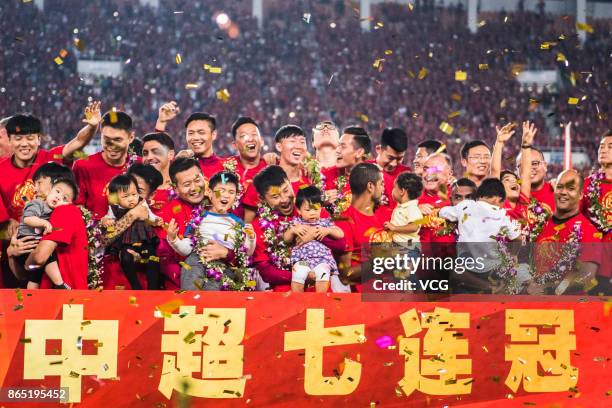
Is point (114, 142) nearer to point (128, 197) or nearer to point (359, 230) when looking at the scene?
point (128, 197)

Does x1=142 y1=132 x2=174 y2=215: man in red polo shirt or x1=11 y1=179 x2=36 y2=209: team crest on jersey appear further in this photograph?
x1=142 y1=132 x2=174 y2=215: man in red polo shirt

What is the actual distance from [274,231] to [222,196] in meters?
0.41

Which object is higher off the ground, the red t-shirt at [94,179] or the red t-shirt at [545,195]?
the red t-shirt at [94,179]

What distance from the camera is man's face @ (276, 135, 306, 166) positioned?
6.21 metres

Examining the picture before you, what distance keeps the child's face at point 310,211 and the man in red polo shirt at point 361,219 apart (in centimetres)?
24

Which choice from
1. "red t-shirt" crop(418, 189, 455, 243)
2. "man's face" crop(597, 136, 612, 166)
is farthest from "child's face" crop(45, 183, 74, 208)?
"man's face" crop(597, 136, 612, 166)

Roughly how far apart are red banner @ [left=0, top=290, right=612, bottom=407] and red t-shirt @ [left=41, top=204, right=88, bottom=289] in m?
0.35

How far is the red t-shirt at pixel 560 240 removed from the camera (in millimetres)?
5555

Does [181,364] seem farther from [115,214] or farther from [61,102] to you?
[61,102]

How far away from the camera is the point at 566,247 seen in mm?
5676

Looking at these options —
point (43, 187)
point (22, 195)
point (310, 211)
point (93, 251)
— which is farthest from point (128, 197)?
point (310, 211)

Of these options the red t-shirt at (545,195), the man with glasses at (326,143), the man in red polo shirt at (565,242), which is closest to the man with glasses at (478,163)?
the red t-shirt at (545,195)

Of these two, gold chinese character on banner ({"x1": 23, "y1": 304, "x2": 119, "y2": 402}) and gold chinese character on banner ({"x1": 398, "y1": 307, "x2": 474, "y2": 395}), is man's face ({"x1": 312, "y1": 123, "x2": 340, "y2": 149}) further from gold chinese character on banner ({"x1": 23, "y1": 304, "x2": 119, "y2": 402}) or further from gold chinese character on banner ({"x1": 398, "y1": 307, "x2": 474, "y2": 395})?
gold chinese character on banner ({"x1": 23, "y1": 304, "x2": 119, "y2": 402})

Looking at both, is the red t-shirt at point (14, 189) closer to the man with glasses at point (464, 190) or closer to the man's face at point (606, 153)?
the man with glasses at point (464, 190)
